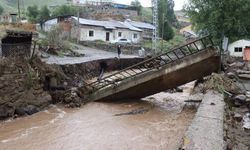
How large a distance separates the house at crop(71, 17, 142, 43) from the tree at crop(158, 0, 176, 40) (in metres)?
4.26

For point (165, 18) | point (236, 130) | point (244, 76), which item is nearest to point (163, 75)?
point (244, 76)

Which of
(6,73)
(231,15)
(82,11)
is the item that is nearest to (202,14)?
(231,15)

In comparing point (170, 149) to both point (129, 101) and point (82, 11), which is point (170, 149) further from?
point (82, 11)

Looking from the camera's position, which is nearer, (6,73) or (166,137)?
(166,137)

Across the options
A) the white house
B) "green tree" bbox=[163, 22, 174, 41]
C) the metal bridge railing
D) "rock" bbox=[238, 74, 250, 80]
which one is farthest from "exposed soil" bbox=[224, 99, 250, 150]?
"green tree" bbox=[163, 22, 174, 41]

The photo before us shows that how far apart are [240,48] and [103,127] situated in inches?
1263

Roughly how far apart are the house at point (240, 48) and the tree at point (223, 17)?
1.90 meters

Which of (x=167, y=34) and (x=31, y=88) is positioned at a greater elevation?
(x=167, y=34)

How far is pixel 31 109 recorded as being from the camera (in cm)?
1497

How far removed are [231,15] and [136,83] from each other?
29.3 meters

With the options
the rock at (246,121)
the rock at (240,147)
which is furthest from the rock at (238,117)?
the rock at (240,147)

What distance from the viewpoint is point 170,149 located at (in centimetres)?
1045

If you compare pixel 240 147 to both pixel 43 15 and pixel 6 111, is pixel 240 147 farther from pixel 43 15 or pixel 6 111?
pixel 43 15

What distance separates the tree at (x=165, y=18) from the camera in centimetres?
5738
